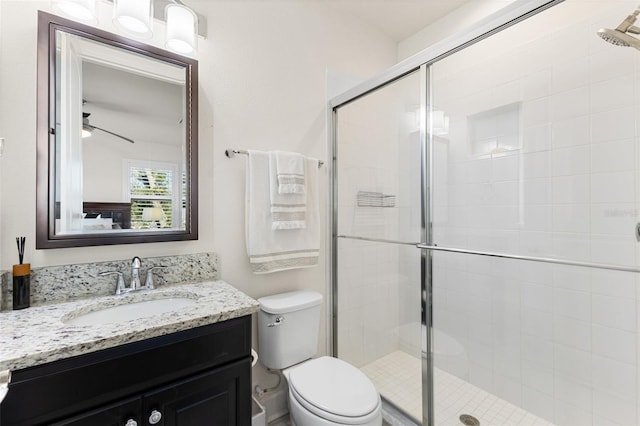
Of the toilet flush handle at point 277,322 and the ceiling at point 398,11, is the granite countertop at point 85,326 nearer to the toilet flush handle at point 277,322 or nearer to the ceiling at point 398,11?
the toilet flush handle at point 277,322

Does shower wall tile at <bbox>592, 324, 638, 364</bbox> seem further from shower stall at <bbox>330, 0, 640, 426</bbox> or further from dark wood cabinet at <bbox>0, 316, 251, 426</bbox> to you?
dark wood cabinet at <bbox>0, 316, 251, 426</bbox>

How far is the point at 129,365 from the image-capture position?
2.77 ft

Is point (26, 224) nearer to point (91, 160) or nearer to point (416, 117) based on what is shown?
point (91, 160)

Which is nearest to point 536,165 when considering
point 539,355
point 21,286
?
point 539,355

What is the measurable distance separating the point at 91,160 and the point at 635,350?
252 cm

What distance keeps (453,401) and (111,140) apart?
6.91 ft

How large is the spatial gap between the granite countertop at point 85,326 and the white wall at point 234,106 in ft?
0.71

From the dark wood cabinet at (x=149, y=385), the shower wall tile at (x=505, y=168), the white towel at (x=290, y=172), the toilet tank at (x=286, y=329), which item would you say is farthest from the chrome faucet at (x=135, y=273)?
the shower wall tile at (x=505, y=168)

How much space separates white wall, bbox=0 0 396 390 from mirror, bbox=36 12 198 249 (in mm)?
53

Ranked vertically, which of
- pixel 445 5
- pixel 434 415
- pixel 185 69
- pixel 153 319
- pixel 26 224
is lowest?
pixel 434 415

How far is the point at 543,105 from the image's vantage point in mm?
1437

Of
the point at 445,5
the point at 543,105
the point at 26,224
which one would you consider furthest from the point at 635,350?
the point at 26,224

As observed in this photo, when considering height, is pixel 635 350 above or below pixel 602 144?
below

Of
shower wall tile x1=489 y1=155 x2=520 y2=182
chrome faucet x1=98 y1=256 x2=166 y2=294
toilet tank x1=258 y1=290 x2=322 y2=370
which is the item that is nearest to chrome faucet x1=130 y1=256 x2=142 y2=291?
chrome faucet x1=98 y1=256 x2=166 y2=294
